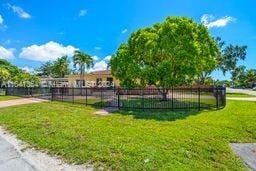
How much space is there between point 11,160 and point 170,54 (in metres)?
12.9

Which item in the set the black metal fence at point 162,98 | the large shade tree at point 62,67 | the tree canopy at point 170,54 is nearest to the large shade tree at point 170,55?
the tree canopy at point 170,54

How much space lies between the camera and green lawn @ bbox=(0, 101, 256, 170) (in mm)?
7324

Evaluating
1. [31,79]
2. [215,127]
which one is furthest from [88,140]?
[31,79]

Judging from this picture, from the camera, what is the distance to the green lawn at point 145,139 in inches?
288

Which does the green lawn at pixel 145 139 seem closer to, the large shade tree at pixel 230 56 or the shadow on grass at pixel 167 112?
the shadow on grass at pixel 167 112

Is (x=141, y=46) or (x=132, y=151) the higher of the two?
(x=141, y=46)

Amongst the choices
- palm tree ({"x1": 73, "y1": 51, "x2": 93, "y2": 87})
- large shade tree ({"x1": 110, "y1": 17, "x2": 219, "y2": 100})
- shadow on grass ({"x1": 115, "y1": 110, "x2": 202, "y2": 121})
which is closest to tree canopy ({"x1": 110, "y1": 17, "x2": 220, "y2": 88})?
large shade tree ({"x1": 110, "y1": 17, "x2": 219, "y2": 100})

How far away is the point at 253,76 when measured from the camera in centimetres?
8725

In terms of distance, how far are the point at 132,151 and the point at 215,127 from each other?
445 cm

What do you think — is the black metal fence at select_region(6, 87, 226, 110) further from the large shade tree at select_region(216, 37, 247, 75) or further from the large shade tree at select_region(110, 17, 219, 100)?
the large shade tree at select_region(216, 37, 247, 75)

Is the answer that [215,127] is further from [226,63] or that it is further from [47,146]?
[226,63]

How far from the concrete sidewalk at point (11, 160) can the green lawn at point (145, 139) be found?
2.27 feet

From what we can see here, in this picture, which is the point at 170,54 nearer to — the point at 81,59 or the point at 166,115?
the point at 166,115

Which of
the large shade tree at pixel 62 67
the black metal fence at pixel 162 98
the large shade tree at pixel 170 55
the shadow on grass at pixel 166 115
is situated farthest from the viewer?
the large shade tree at pixel 62 67
